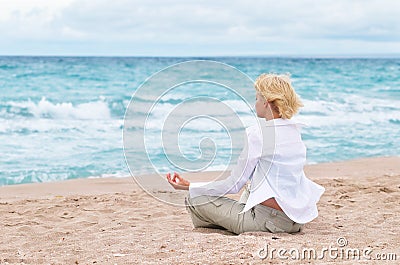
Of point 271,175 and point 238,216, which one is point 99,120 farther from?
point 271,175

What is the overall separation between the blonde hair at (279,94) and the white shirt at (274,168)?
8 cm

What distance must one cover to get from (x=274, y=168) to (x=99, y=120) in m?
12.4

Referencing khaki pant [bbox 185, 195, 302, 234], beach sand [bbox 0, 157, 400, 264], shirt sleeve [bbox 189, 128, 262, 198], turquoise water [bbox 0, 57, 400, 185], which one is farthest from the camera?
turquoise water [bbox 0, 57, 400, 185]

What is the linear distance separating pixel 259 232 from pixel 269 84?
3.58 ft

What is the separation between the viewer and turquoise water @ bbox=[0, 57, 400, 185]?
950 cm

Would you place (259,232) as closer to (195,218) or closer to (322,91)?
(195,218)

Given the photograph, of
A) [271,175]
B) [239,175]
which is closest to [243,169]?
[239,175]

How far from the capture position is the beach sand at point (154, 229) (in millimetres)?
3668

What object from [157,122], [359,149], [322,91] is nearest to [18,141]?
[157,122]

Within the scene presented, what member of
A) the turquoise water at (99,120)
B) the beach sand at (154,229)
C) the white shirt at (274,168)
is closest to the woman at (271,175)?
the white shirt at (274,168)

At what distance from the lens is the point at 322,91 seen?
24281 mm

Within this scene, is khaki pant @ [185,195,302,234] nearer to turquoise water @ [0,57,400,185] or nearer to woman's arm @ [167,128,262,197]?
woman's arm @ [167,128,262,197]

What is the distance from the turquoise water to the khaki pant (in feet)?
7.08

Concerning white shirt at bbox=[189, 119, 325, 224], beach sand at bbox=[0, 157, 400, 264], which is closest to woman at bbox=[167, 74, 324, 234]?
white shirt at bbox=[189, 119, 325, 224]
